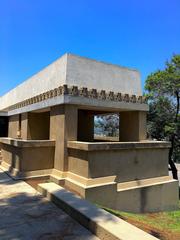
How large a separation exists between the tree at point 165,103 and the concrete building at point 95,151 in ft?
12.2

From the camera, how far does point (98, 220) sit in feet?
11.2

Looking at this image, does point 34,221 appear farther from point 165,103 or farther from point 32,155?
point 165,103

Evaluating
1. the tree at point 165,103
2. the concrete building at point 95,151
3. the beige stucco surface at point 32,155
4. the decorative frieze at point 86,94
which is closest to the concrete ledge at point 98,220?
the concrete building at point 95,151

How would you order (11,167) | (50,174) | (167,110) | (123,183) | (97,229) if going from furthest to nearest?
1. (167,110)
2. (11,167)
3. (50,174)
4. (123,183)
5. (97,229)

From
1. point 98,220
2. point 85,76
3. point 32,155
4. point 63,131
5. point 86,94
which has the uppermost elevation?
point 85,76

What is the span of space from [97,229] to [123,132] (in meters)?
7.37

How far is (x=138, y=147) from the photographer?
7.62 m

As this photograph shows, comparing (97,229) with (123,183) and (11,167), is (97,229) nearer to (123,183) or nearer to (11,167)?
(123,183)

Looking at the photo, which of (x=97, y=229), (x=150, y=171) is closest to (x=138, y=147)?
(x=150, y=171)

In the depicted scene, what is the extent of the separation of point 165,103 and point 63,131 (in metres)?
8.65

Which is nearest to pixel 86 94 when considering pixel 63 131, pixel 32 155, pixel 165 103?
pixel 63 131

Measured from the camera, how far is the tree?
12.6 m

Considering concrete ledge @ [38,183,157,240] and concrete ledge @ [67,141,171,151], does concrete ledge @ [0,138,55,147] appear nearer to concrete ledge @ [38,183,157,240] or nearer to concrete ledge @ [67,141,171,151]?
concrete ledge @ [67,141,171,151]

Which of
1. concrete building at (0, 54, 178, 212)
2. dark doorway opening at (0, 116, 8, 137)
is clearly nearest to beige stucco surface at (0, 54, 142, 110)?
concrete building at (0, 54, 178, 212)
